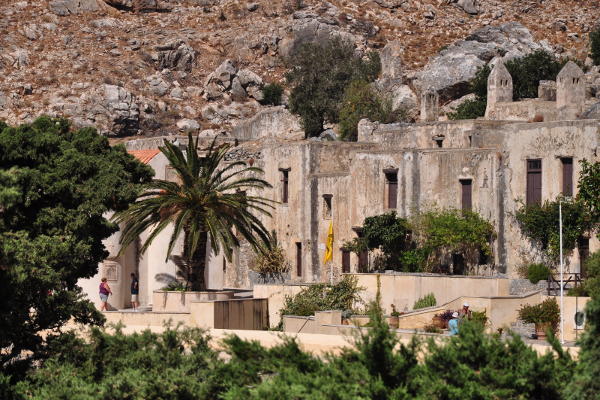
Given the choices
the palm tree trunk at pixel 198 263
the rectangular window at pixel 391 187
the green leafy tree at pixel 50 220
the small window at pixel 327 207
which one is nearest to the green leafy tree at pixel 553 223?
the rectangular window at pixel 391 187

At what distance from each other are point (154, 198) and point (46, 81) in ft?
168

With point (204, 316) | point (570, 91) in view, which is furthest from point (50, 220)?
point (570, 91)

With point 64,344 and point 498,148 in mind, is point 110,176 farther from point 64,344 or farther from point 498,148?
point 498,148

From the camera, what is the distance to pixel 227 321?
4078 centimetres

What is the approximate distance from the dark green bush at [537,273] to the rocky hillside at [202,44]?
35.4m

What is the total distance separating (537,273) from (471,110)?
2438 centimetres

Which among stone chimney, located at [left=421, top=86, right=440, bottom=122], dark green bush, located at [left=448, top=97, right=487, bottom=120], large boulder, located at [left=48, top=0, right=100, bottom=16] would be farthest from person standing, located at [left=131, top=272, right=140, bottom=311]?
large boulder, located at [left=48, top=0, right=100, bottom=16]

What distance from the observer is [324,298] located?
44.8 m

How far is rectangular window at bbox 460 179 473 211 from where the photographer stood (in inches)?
1993

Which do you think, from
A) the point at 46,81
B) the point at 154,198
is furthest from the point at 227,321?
the point at 46,81

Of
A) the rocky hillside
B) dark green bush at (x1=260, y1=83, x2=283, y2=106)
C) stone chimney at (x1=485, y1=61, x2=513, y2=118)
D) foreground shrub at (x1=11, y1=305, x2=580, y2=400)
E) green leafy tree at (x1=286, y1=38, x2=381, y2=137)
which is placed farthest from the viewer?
dark green bush at (x1=260, y1=83, x2=283, y2=106)

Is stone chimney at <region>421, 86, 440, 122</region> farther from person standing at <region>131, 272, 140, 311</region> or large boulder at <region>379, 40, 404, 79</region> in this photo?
person standing at <region>131, 272, 140, 311</region>

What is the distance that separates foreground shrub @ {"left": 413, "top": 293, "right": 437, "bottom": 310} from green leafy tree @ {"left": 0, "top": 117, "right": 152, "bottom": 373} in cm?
985

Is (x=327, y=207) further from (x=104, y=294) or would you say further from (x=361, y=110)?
(x=361, y=110)
